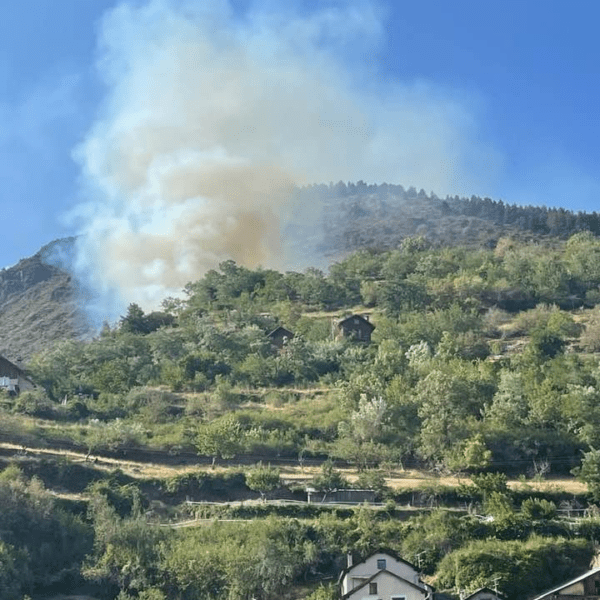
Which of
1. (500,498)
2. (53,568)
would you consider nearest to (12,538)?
(53,568)

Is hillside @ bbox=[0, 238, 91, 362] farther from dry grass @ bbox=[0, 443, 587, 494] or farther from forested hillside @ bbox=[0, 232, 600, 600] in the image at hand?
dry grass @ bbox=[0, 443, 587, 494]

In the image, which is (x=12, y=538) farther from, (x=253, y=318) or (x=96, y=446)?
(x=253, y=318)

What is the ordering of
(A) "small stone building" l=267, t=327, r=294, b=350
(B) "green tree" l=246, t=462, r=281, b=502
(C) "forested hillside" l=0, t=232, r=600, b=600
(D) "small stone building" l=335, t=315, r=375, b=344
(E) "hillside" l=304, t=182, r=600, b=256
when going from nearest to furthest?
1. (C) "forested hillside" l=0, t=232, r=600, b=600
2. (B) "green tree" l=246, t=462, r=281, b=502
3. (A) "small stone building" l=267, t=327, r=294, b=350
4. (D) "small stone building" l=335, t=315, r=375, b=344
5. (E) "hillside" l=304, t=182, r=600, b=256

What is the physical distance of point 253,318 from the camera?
8588cm

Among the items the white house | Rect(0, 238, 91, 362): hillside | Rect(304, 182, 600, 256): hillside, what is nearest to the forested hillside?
the white house

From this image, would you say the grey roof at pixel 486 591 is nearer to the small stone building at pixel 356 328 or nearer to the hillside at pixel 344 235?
the small stone building at pixel 356 328

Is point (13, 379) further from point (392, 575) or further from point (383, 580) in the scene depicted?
point (392, 575)

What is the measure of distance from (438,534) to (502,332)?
121 feet

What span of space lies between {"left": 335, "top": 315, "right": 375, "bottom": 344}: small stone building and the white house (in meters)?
39.4

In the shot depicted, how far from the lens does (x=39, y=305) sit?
134m

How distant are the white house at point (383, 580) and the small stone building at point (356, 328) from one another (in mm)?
39391

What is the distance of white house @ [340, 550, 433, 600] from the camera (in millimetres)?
39000

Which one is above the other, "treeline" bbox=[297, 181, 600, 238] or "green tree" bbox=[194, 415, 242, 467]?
"treeline" bbox=[297, 181, 600, 238]

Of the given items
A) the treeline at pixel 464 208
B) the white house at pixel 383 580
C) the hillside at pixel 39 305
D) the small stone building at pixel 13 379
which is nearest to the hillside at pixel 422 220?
the treeline at pixel 464 208
